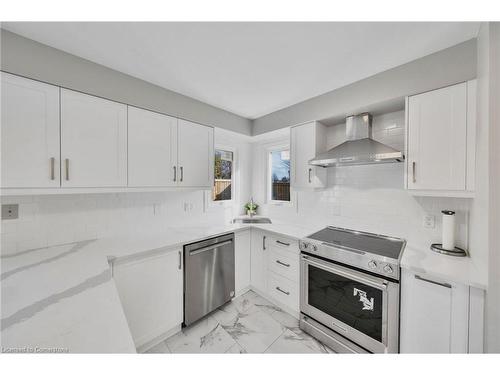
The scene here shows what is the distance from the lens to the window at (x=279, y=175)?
9.57 feet

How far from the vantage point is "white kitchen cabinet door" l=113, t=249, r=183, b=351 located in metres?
1.53

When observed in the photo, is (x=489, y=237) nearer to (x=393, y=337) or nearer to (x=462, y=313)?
(x=462, y=313)

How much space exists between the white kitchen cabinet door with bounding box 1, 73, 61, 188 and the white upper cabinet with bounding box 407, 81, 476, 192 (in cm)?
266

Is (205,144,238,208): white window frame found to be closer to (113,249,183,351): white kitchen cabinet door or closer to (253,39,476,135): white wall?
(113,249,183,351): white kitchen cabinet door

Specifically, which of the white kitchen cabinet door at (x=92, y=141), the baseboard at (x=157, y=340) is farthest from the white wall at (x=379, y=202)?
the white kitchen cabinet door at (x=92, y=141)

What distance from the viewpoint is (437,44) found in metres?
1.31

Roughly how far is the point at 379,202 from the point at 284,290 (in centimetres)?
139

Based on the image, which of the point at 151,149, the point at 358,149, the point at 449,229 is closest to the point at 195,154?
the point at 151,149

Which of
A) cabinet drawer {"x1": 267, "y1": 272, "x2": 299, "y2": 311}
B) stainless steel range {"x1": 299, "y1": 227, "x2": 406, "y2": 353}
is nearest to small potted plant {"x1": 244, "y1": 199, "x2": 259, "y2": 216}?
cabinet drawer {"x1": 267, "y1": 272, "x2": 299, "y2": 311}

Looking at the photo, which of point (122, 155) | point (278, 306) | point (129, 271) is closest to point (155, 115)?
point (122, 155)

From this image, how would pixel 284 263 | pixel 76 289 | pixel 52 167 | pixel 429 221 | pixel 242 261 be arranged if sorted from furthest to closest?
1. pixel 242 261
2. pixel 284 263
3. pixel 429 221
4. pixel 52 167
5. pixel 76 289

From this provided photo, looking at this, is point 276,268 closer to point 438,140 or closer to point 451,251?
point 451,251

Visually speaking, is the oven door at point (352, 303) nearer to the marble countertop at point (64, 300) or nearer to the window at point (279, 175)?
the window at point (279, 175)

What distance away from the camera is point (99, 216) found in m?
1.83
